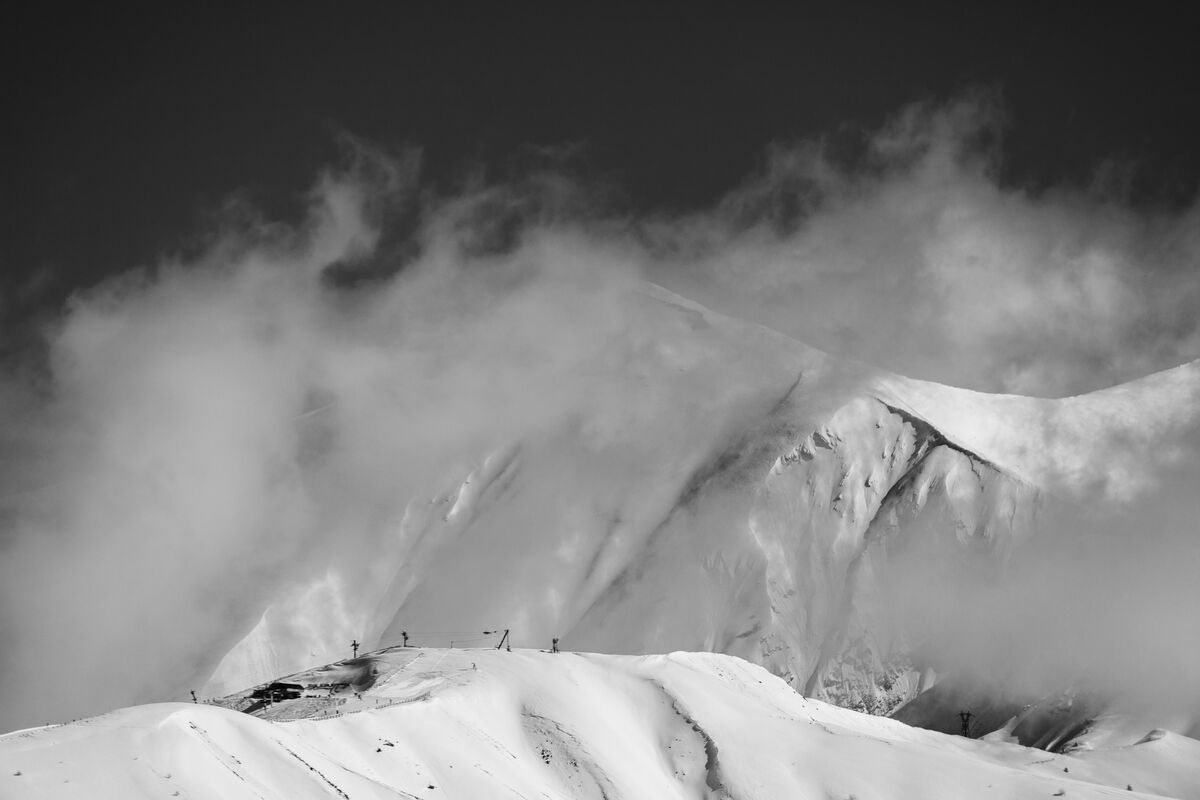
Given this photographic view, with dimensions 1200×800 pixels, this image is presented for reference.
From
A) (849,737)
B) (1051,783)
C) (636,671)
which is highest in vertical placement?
(636,671)

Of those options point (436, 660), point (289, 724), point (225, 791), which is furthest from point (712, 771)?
point (225, 791)

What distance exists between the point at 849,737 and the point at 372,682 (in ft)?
110

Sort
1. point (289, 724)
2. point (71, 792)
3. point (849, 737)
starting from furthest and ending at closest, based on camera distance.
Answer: point (849, 737) < point (289, 724) < point (71, 792)

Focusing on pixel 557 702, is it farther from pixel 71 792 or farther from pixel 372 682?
pixel 71 792

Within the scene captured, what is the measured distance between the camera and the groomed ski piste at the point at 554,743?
2785 inches

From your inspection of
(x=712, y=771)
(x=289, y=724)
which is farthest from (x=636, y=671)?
(x=289, y=724)

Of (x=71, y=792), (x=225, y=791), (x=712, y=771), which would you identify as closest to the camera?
(x=71, y=792)

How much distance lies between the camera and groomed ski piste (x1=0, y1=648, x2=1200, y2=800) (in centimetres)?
7075

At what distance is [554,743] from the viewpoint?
330 feet

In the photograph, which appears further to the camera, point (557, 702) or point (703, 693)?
point (703, 693)

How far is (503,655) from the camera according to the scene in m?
113

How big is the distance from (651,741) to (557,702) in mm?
7137

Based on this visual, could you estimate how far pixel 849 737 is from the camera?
11169 centimetres

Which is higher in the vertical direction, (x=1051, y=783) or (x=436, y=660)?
(x=436, y=660)
